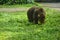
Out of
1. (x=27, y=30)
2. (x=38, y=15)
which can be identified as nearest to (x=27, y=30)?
(x=27, y=30)

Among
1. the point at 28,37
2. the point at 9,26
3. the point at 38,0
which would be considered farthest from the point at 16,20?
the point at 38,0

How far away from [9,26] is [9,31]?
74cm

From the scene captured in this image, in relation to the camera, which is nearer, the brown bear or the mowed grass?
the mowed grass

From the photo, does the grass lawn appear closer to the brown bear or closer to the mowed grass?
the mowed grass

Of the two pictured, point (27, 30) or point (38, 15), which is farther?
point (38, 15)

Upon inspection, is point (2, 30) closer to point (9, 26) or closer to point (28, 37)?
point (9, 26)

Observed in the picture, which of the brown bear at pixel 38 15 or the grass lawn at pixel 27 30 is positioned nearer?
the grass lawn at pixel 27 30

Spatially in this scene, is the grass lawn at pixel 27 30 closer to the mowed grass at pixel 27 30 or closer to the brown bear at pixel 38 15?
the mowed grass at pixel 27 30

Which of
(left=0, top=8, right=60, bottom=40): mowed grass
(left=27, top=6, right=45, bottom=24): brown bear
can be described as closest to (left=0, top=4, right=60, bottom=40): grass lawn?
(left=0, top=8, right=60, bottom=40): mowed grass

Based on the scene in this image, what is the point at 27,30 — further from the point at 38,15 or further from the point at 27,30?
the point at 38,15

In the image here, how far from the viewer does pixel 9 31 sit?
27.5 ft

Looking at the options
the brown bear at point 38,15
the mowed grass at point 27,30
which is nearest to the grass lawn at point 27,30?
the mowed grass at point 27,30

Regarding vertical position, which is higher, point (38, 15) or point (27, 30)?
point (38, 15)

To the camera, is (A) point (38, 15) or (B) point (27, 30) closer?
(B) point (27, 30)
